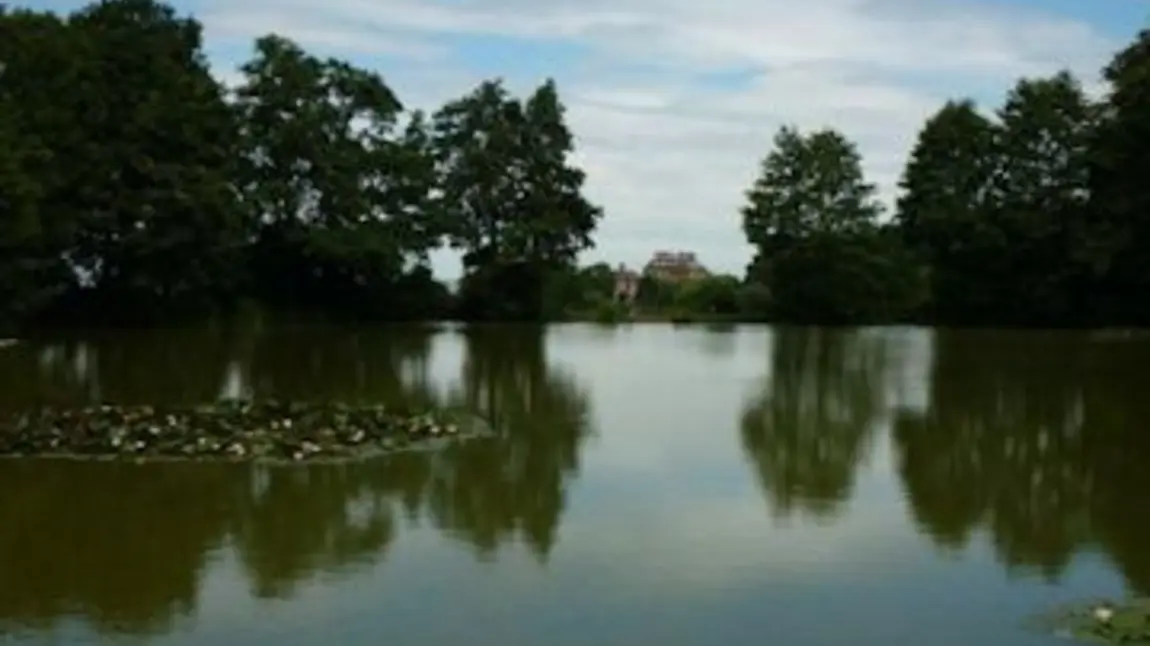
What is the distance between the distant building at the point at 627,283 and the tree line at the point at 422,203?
55.5 ft

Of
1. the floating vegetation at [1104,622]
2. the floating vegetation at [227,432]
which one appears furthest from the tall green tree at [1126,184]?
the floating vegetation at [1104,622]

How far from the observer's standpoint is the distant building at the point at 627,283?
350 ft

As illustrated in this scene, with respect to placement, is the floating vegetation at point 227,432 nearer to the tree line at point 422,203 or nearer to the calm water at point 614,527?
the calm water at point 614,527

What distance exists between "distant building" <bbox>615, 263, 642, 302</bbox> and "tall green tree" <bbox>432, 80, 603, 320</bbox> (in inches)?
1060

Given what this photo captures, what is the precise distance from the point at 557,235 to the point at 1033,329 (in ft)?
70.8

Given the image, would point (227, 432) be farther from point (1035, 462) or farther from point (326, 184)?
point (326, 184)

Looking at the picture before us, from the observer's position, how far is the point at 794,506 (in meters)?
15.1

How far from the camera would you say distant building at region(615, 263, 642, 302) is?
4195 inches

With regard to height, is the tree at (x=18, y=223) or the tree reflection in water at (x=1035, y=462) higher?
the tree at (x=18, y=223)

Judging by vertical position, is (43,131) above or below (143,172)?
above

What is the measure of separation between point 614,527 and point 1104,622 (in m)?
5.01

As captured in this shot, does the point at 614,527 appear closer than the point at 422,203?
Yes

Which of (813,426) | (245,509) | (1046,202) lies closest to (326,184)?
(1046,202)

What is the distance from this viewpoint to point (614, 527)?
1380 cm
